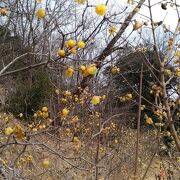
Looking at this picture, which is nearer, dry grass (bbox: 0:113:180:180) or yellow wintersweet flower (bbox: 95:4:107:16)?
yellow wintersweet flower (bbox: 95:4:107:16)

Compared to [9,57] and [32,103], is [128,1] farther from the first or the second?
[9,57]

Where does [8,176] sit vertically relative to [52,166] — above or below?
above

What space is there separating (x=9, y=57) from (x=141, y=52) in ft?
32.0

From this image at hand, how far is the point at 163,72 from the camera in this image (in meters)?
2.88

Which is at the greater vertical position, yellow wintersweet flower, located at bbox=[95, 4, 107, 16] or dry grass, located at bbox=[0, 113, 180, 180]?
yellow wintersweet flower, located at bbox=[95, 4, 107, 16]

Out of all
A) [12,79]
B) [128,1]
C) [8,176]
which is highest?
[128,1]

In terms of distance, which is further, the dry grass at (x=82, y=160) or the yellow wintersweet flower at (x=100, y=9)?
the dry grass at (x=82, y=160)

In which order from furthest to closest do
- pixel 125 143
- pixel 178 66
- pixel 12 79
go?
pixel 12 79, pixel 125 143, pixel 178 66

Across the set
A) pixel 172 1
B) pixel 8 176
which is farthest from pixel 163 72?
pixel 8 176

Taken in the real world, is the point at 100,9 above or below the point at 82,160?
above

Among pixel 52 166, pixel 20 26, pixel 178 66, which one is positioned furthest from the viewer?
pixel 20 26

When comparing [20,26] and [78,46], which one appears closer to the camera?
[78,46]

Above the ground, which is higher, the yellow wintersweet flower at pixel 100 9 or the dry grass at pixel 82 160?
the yellow wintersweet flower at pixel 100 9

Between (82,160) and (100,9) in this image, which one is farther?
(82,160)
